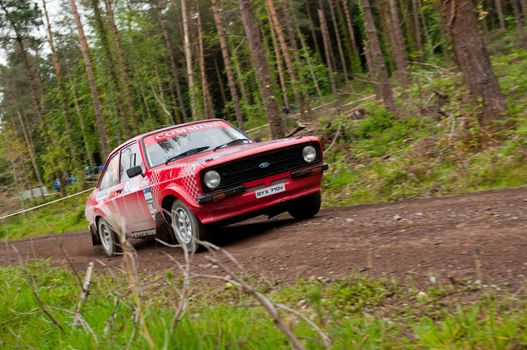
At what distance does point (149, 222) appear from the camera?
775 cm

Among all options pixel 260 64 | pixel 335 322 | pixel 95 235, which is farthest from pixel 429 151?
pixel 335 322

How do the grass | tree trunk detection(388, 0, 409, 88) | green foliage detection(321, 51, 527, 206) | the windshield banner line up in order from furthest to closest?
tree trunk detection(388, 0, 409, 88) → green foliage detection(321, 51, 527, 206) → the windshield banner → the grass

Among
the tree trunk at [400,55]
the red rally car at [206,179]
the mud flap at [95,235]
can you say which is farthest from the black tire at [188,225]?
the tree trunk at [400,55]

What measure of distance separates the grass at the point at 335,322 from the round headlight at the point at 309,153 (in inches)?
120

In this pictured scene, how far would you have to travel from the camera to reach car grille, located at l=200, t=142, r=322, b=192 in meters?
6.55

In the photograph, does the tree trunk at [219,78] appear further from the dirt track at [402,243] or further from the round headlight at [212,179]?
the round headlight at [212,179]

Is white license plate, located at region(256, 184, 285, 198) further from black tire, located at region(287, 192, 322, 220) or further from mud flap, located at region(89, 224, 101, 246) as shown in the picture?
mud flap, located at region(89, 224, 101, 246)

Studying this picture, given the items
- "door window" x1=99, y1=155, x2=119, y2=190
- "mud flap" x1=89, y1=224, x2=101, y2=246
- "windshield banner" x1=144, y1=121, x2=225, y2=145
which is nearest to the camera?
"windshield banner" x1=144, y1=121, x2=225, y2=145

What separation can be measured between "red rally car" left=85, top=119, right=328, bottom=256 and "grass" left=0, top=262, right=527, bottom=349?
88.7 inches

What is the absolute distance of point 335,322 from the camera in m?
Answer: 3.04

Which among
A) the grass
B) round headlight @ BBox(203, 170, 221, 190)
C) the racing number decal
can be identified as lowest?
the grass

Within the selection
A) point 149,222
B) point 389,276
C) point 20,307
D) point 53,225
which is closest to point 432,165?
point 149,222

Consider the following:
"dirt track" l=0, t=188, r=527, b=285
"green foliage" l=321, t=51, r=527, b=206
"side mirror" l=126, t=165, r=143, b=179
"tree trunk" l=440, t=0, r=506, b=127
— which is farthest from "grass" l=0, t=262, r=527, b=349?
"tree trunk" l=440, t=0, r=506, b=127

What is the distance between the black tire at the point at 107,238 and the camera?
885cm
